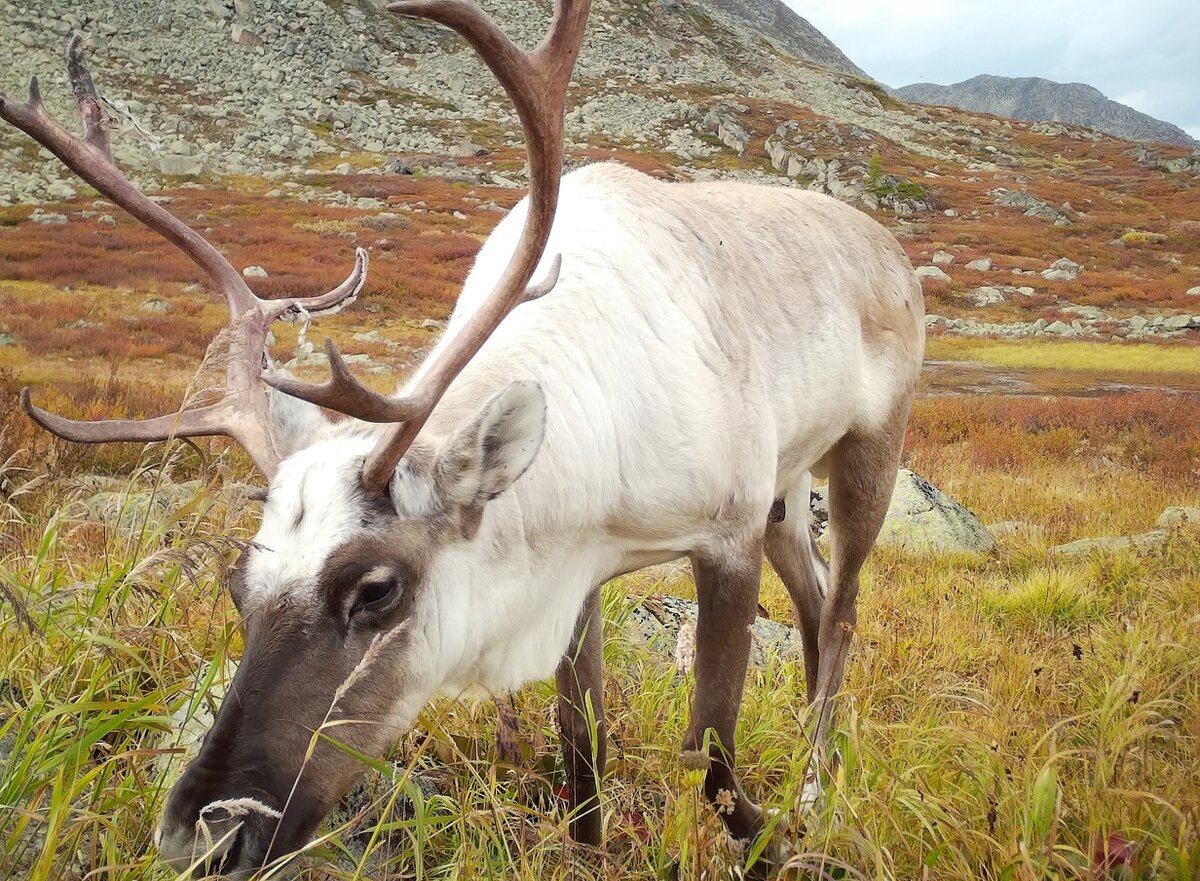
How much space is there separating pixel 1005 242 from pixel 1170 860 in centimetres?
3876

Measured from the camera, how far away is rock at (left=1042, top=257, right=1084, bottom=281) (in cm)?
3133

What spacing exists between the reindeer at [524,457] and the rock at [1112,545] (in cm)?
355

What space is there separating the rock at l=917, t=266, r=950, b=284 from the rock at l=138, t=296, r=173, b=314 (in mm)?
23522

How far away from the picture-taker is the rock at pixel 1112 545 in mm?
5994

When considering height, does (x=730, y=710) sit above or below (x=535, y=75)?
below

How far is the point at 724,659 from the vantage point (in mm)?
2652

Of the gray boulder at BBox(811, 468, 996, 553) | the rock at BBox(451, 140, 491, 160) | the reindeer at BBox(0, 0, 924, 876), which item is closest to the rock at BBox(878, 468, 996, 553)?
the gray boulder at BBox(811, 468, 996, 553)

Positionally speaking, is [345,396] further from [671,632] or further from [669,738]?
[671,632]

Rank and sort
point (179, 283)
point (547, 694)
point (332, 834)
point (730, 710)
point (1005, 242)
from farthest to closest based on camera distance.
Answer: point (1005, 242), point (179, 283), point (547, 694), point (730, 710), point (332, 834)

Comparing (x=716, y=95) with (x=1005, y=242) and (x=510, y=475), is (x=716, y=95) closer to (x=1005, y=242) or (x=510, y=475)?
(x=1005, y=242)

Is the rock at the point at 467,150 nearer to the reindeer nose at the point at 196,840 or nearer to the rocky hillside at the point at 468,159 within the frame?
the rocky hillside at the point at 468,159

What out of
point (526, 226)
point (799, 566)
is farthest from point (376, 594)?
point (799, 566)

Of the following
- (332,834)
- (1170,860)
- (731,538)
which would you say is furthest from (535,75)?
(1170,860)

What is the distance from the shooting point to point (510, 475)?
6.70 ft
